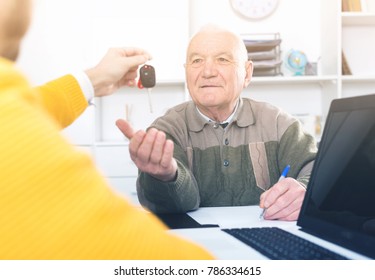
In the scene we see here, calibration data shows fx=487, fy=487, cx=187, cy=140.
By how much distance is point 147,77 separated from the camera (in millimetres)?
1503

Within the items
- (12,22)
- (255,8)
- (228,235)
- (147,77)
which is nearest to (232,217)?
(228,235)

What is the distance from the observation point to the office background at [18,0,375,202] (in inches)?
116

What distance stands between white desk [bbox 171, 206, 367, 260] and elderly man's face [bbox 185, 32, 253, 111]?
497mm

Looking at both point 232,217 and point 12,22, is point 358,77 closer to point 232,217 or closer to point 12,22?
point 232,217

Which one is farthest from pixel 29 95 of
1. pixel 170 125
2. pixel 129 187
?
pixel 129 187

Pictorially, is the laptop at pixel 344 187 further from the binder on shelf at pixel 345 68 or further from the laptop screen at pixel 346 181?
the binder on shelf at pixel 345 68

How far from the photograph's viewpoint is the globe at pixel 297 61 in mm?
3043

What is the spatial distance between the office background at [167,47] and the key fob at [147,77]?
1.39 m

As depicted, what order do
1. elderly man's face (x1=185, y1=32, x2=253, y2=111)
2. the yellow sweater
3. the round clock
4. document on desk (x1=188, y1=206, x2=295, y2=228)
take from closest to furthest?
1. the yellow sweater
2. document on desk (x1=188, y1=206, x2=295, y2=228)
3. elderly man's face (x1=185, y1=32, x2=253, y2=111)
4. the round clock

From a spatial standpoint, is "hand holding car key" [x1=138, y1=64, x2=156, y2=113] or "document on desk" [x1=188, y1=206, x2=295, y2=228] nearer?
"document on desk" [x1=188, y1=206, x2=295, y2=228]

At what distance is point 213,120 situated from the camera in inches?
64.9

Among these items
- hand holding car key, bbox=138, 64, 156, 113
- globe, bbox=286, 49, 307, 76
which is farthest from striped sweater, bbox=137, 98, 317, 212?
globe, bbox=286, 49, 307, 76

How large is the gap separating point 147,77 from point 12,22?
1.16 m

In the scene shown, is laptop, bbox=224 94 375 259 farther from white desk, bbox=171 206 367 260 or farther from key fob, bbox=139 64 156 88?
key fob, bbox=139 64 156 88
